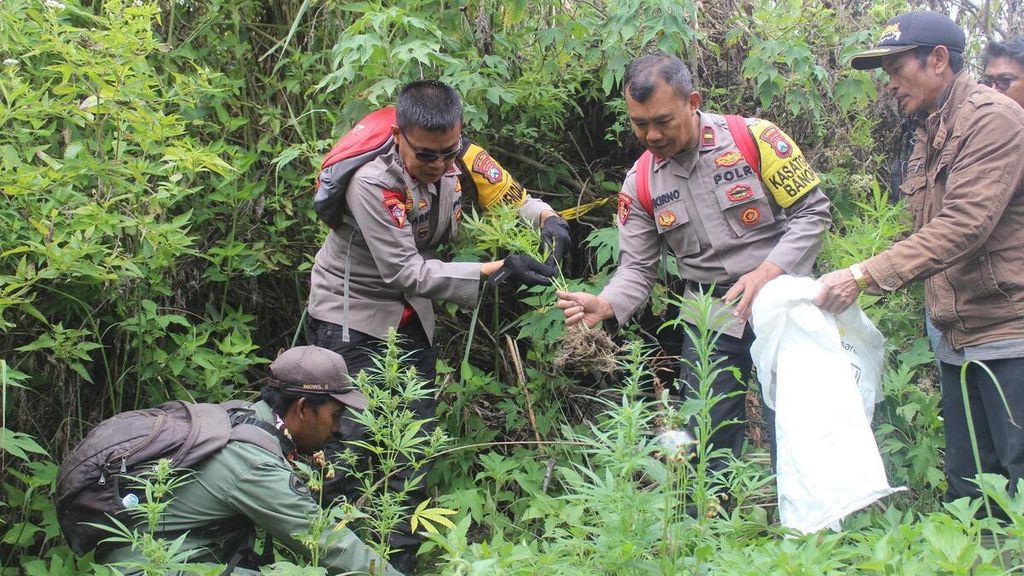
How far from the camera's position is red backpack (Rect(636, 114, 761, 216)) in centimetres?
374

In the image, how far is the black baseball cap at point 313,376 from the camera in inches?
130

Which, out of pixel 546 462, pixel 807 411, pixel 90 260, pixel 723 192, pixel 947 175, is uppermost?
pixel 947 175

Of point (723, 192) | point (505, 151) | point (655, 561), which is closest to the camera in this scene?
point (655, 561)

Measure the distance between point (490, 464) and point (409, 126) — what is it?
1.51m

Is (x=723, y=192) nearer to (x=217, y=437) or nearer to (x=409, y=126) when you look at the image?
(x=409, y=126)

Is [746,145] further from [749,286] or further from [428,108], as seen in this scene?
[428,108]

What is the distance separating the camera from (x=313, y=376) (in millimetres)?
3297

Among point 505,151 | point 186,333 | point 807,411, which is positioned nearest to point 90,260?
point 186,333

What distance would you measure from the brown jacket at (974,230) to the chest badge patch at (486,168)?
1684mm

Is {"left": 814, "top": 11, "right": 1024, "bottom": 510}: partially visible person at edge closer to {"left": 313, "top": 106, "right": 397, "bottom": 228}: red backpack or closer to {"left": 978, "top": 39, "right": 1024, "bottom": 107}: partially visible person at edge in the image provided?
{"left": 978, "top": 39, "right": 1024, "bottom": 107}: partially visible person at edge

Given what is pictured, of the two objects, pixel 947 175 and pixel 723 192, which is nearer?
pixel 947 175

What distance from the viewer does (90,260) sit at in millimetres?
3975

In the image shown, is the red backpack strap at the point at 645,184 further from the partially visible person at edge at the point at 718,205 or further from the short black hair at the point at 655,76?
the short black hair at the point at 655,76

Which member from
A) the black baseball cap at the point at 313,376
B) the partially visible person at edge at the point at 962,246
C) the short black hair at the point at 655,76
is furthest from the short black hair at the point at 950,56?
the black baseball cap at the point at 313,376
